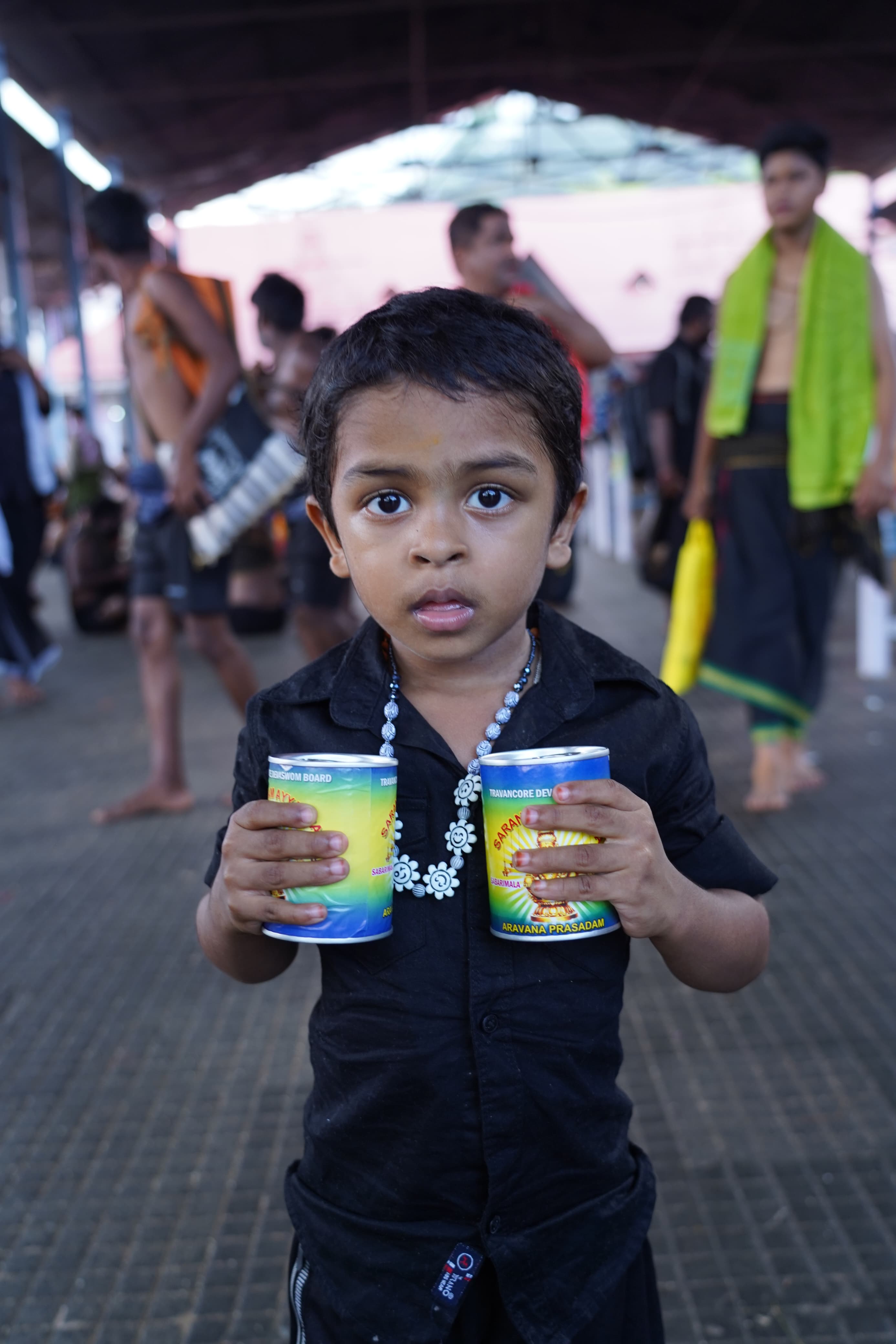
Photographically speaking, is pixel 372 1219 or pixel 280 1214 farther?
pixel 280 1214

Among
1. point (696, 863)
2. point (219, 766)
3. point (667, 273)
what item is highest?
point (667, 273)

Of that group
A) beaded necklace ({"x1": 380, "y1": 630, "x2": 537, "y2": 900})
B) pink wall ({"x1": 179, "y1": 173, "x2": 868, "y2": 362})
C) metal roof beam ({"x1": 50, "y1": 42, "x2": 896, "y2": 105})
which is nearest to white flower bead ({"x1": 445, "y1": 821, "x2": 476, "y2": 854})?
beaded necklace ({"x1": 380, "y1": 630, "x2": 537, "y2": 900})

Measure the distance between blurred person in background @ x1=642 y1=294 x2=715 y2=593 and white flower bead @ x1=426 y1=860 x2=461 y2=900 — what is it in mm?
4546

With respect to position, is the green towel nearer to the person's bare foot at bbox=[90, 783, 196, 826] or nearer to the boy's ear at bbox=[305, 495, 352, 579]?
the person's bare foot at bbox=[90, 783, 196, 826]

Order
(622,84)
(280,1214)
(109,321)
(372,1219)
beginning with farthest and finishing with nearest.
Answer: (109,321), (622,84), (280,1214), (372,1219)

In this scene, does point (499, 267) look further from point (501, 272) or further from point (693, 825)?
point (693, 825)

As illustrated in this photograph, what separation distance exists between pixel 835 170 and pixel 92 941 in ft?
48.5

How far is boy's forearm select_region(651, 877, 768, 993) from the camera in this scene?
41.7 inches

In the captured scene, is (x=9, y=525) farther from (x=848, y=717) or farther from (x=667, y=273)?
(x=667, y=273)

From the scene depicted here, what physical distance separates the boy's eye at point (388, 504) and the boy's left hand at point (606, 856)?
294mm

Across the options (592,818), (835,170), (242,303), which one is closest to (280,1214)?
(592,818)

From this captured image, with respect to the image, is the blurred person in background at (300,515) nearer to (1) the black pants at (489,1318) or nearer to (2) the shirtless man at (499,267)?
(2) the shirtless man at (499,267)

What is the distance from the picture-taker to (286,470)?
3.64m

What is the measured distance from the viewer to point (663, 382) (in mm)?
5633
